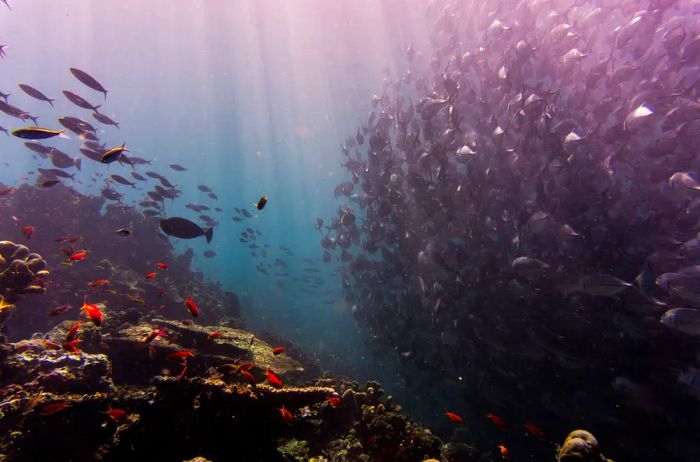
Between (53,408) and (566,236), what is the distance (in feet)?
33.0

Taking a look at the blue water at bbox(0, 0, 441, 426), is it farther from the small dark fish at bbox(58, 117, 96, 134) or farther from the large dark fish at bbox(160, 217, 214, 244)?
the large dark fish at bbox(160, 217, 214, 244)

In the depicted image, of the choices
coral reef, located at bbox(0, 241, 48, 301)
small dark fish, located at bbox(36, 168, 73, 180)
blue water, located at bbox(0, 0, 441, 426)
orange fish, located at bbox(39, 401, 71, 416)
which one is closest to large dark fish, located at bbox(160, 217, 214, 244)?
coral reef, located at bbox(0, 241, 48, 301)

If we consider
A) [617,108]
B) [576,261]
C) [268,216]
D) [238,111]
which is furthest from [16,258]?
[268,216]

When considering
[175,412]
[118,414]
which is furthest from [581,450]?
[118,414]

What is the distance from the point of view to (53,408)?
3.79 meters

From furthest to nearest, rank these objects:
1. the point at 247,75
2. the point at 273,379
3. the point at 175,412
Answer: the point at 247,75, the point at 273,379, the point at 175,412

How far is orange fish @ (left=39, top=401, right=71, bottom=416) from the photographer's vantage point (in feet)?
12.4

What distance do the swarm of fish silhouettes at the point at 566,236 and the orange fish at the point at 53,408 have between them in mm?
5728

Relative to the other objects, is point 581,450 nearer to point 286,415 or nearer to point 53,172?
point 286,415

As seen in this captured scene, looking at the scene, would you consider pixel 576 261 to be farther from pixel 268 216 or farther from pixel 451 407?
pixel 268 216

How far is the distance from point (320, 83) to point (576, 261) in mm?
41735

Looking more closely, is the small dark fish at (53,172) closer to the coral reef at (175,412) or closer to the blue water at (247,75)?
the blue water at (247,75)

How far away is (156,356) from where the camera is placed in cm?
564

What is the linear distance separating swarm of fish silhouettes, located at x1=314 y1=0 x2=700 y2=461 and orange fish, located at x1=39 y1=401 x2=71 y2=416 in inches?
226
